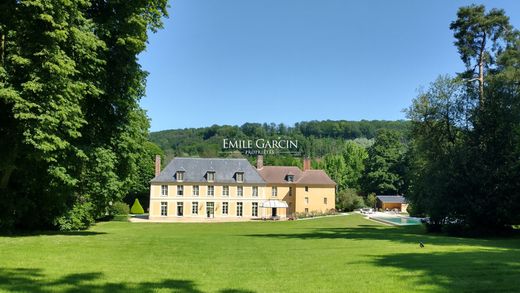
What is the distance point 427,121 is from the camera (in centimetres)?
3312

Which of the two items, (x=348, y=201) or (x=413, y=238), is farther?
(x=348, y=201)

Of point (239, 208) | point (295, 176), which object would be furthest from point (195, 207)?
point (295, 176)

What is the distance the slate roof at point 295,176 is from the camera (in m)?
64.2

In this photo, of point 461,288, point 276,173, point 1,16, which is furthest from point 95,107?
point 276,173

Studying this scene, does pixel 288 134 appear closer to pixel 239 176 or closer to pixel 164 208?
pixel 239 176

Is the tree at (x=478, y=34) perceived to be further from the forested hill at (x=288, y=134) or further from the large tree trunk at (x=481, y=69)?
the forested hill at (x=288, y=134)

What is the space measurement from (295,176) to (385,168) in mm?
23769

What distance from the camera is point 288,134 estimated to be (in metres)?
178

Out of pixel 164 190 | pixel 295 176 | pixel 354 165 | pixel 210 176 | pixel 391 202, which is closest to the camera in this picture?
pixel 164 190

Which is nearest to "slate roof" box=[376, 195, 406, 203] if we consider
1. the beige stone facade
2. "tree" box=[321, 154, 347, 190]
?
"tree" box=[321, 154, 347, 190]

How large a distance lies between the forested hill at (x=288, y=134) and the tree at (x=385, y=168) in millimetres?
61153

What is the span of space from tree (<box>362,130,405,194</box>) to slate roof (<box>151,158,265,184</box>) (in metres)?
29.4

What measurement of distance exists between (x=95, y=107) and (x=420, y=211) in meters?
23.9

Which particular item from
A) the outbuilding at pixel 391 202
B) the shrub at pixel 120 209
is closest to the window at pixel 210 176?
the shrub at pixel 120 209
